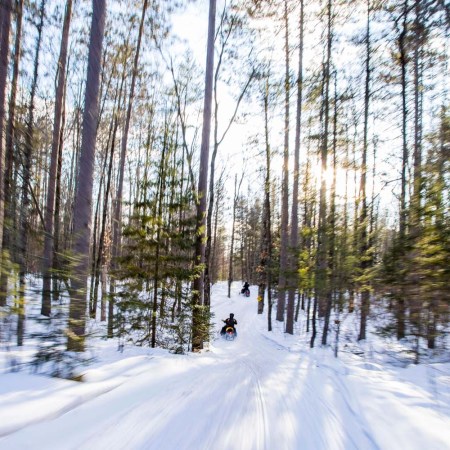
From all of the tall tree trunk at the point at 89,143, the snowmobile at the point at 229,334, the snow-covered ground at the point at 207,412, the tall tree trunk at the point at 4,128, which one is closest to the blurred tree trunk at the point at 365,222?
the snow-covered ground at the point at 207,412

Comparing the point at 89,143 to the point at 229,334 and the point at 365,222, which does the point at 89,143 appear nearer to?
the point at 365,222

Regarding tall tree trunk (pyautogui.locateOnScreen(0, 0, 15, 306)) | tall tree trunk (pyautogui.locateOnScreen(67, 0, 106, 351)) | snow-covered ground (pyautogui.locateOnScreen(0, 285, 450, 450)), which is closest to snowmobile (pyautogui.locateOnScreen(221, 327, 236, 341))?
snow-covered ground (pyautogui.locateOnScreen(0, 285, 450, 450))

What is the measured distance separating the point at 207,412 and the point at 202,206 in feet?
22.5

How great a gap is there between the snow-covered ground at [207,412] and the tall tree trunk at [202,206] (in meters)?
3.76

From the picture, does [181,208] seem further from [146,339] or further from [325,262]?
[325,262]

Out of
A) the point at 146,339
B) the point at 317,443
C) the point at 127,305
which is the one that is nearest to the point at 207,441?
the point at 317,443

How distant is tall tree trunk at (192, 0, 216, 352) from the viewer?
9.07 meters

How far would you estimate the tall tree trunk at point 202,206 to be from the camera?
29.8 ft

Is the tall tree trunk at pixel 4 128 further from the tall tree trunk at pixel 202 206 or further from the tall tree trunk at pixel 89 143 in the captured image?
the tall tree trunk at pixel 202 206

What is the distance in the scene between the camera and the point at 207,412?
3512 mm

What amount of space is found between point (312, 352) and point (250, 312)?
12964 mm

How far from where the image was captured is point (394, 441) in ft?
9.82

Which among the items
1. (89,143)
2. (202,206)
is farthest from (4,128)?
(202,206)

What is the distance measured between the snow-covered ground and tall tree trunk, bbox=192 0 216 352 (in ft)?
12.3
